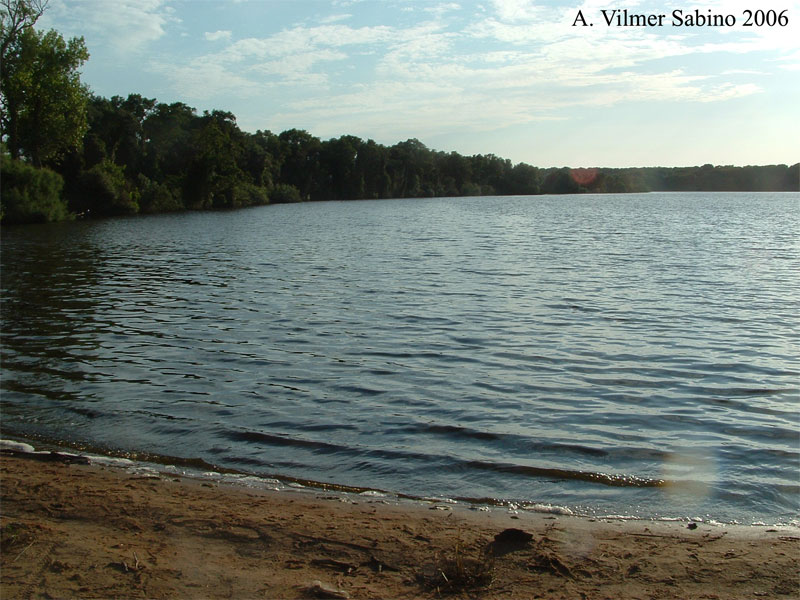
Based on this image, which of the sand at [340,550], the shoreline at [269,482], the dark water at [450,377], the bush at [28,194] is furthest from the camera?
the bush at [28,194]

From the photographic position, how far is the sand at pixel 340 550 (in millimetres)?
4387

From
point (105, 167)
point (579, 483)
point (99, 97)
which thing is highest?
point (99, 97)

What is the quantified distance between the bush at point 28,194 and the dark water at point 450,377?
32.3m

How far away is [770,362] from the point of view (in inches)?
434

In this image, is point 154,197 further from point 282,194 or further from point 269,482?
point 269,482

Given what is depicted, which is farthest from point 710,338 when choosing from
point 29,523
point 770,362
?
point 29,523

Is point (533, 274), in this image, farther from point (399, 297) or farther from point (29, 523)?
point (29, 523)

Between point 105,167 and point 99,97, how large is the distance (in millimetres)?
26551

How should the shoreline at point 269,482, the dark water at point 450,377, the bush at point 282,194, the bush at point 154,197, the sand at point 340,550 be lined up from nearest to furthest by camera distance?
the sand at point 340,550 < the shoreline at point 269,482 < the dark water at point 450,377 < the bush at point 154,197 < the bush at point 282,194

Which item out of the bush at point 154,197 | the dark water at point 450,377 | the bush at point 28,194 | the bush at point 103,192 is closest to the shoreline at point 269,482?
the dark water at point 450,377

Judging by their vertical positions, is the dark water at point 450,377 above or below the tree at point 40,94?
below

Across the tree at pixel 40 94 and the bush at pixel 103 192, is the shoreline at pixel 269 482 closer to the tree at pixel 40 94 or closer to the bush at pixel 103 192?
the tree at pixel 40 94

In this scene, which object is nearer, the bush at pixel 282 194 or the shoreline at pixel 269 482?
the shoreline at pixel 269 482

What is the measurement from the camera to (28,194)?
51688mm
